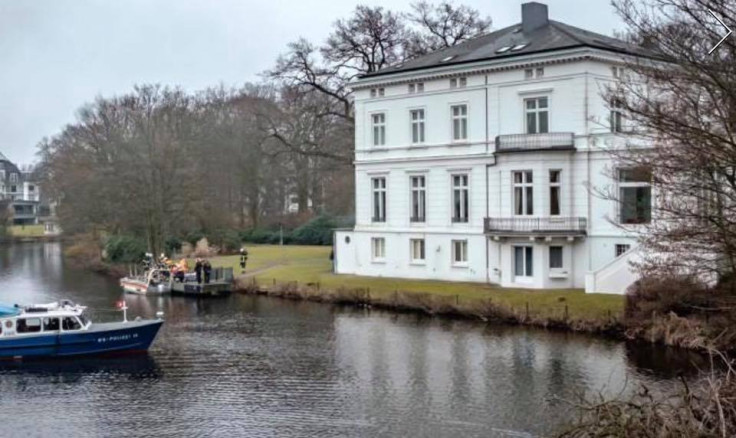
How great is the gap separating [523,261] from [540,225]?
1.69 metres

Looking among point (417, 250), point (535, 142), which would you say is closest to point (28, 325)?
point (417, 250)

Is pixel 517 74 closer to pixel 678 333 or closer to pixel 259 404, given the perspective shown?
pixel 678 333

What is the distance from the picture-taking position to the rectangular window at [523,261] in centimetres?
3494

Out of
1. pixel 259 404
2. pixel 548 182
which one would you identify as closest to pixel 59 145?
pixel 548 182

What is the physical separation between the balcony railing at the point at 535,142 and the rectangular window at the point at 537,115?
610 millimetres

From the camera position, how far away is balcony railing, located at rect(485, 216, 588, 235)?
3416 cm

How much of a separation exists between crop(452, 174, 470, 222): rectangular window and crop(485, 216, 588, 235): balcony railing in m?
2.18

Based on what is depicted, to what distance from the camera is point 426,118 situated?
1506 inches

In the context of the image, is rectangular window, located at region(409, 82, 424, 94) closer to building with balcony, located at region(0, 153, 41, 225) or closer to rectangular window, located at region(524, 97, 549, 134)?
rectangular window, located at region(524, 97, 549, 134)

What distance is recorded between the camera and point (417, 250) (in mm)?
39156

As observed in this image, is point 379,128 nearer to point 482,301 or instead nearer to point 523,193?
point 523,193

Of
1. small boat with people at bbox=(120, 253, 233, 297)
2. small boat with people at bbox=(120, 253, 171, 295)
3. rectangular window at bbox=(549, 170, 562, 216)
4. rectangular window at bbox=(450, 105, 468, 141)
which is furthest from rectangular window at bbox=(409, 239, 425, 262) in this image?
small boat with people at bbox=(120, 253, 171, 295)

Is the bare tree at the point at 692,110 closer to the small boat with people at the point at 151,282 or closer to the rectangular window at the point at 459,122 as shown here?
the rectangular window at the point at 459,122

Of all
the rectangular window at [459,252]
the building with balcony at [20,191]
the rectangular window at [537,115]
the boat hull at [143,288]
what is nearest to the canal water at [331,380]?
the rectangular window at [459,252]
